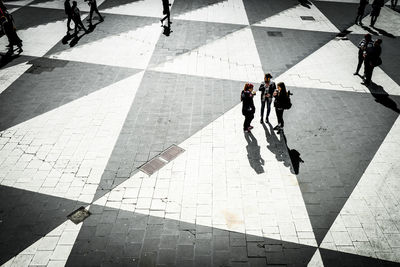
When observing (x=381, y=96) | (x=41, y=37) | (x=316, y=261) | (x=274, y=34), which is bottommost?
(x=316, y=261)

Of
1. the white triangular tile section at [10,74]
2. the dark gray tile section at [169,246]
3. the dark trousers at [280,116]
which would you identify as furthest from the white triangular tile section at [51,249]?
the white triangular tile section at [10,74]

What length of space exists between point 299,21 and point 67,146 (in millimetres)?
14339

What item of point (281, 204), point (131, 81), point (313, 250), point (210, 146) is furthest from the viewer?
point (131, 81)

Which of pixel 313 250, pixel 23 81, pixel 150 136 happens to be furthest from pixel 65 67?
pixel 313 250

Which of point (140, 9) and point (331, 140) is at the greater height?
point (140, 9)

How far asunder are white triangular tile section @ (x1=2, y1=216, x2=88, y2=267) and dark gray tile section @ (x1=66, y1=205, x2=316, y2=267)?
151mm

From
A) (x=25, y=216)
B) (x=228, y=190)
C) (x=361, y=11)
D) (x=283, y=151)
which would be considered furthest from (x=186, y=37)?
(x=25, y=216)

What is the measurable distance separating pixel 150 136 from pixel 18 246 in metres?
4.01

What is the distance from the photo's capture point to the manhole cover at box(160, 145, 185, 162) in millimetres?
7113

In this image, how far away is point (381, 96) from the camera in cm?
942

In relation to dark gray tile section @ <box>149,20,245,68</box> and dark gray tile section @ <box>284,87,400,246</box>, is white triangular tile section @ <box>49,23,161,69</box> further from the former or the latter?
dark gray tile section @ <box>284,87,400,246</box>

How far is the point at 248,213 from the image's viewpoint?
5766mm

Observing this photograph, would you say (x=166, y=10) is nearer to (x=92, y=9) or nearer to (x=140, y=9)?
(x=140, y=9)

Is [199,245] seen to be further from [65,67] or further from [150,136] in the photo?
[65,67]
